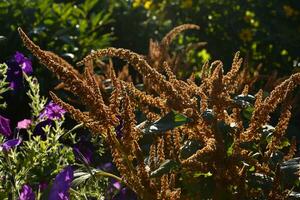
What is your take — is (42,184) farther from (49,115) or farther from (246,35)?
(246,35)

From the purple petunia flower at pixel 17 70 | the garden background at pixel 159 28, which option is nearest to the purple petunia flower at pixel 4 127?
the purple petunia flower at pixel 17 70

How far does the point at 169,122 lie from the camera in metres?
1.34

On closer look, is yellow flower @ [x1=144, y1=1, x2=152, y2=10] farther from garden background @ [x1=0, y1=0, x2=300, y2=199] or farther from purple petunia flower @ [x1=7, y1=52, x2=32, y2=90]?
purple petunia flower @ [x1=7, y1=52, x2=32, y2=90]

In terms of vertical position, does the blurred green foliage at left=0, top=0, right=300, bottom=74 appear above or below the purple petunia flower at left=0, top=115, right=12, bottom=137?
below

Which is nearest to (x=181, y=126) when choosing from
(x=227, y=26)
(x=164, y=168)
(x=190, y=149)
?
(x=190, y=149)

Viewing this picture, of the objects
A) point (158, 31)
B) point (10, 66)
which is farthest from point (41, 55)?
point (158, 31)

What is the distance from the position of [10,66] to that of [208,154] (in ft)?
4.52

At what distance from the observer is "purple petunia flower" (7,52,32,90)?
2.50m

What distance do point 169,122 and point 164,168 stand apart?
10cm

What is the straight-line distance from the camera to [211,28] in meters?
6.04

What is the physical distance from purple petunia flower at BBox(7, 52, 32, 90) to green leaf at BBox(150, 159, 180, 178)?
4.25 feet

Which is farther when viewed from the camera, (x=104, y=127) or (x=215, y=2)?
(x=215, y=2)

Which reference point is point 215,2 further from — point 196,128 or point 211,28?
point 196,128

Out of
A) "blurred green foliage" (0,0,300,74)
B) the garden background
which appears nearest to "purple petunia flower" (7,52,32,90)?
the garden background
